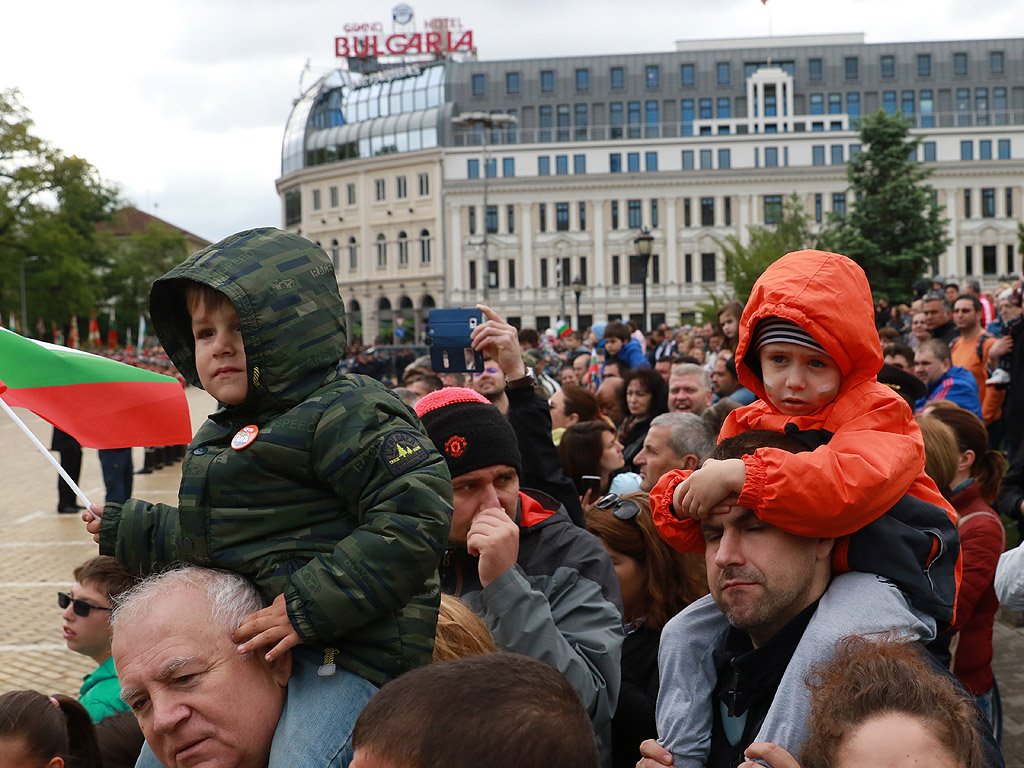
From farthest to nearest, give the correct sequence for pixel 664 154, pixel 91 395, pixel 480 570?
1. pixel 664 154
2. pixel 91 395
3. pixel 480 570

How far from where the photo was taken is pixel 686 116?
7956 cm

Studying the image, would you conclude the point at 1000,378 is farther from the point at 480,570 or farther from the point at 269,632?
the point at 269,632

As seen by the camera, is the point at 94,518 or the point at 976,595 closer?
the point at 94,518

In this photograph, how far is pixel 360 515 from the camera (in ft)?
7.41

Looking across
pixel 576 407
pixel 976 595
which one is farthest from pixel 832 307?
pixel 576 407

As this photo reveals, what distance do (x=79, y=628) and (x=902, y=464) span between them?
12.6 ft

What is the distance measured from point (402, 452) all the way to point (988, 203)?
274ft

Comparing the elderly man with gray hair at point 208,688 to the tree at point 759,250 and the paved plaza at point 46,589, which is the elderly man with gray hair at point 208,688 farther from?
the tree at point 759,250

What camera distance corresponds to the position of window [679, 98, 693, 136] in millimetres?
79250

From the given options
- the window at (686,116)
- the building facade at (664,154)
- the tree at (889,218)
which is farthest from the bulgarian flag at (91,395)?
the window at (686,116)

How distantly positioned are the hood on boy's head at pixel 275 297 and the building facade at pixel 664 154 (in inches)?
2927

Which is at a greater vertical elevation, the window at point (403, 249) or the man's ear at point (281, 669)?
the window at point (403, 249)

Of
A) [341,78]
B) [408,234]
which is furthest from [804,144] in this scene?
[341,78]

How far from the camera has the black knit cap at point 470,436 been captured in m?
3.23
